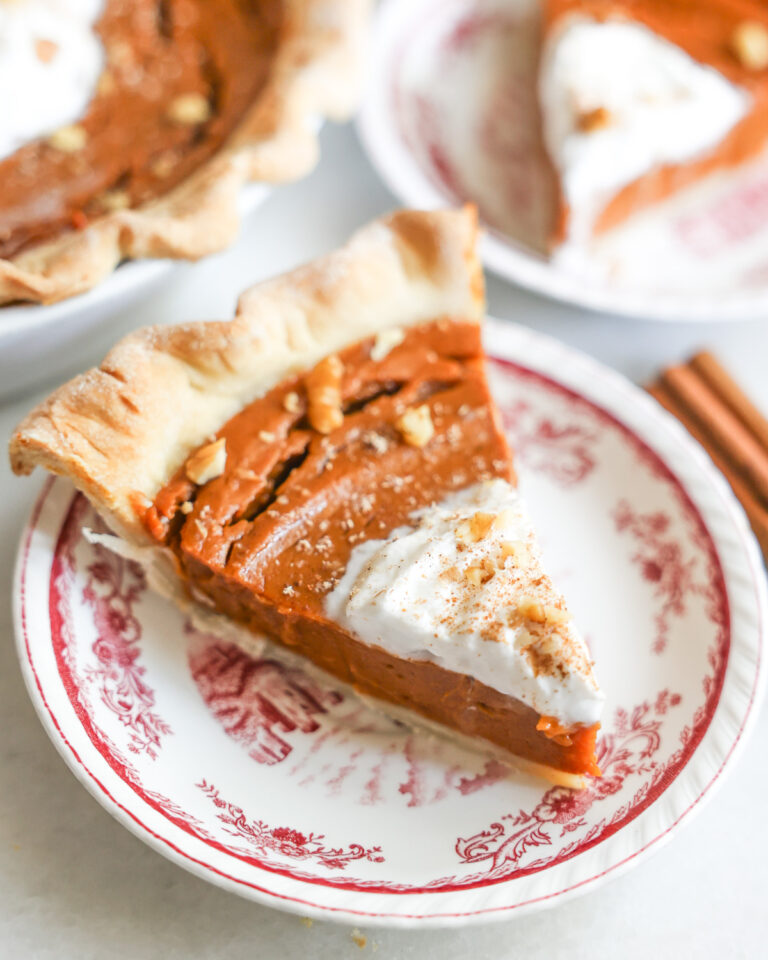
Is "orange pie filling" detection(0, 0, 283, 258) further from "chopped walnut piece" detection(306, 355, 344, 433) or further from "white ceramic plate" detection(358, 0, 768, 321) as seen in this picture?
"chopped walnut piece" detection(306, 355, 344, 433)

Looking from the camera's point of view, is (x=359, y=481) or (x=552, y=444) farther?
(x=552, y=444)

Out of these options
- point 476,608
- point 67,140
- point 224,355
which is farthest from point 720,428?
point 67,140

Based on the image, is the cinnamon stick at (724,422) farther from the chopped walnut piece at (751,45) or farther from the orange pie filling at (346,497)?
the chopped walnut piece at (751,45)

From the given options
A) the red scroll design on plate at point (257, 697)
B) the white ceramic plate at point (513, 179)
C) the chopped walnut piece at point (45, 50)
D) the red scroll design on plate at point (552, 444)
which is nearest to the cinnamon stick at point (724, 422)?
the white ceramic plate at point (513, 179)

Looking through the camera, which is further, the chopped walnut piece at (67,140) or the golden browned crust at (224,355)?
the chopped walnut piece at (67,140)

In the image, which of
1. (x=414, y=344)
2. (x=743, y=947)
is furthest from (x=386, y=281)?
(x=743, y=947)

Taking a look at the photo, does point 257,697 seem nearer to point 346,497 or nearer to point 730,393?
point 346,497
